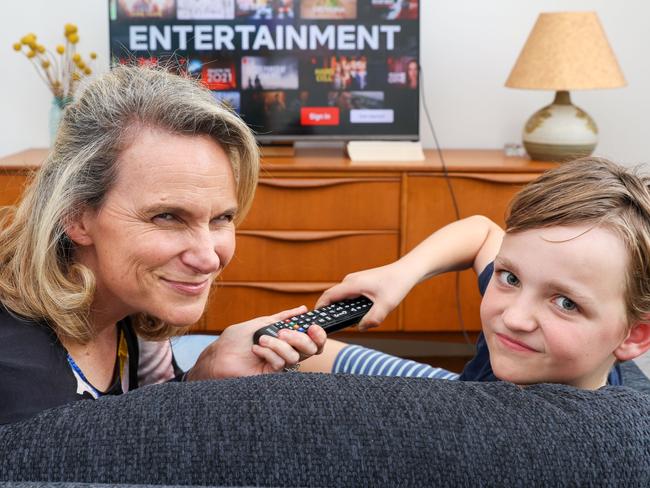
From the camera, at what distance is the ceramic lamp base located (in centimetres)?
299

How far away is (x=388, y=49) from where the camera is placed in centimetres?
312

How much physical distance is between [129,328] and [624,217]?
730 millimetres

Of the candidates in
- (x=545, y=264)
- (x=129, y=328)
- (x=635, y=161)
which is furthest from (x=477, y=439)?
(x=635, y=161)

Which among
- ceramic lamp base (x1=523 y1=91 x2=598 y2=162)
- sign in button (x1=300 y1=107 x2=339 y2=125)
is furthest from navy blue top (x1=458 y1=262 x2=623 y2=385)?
sign in button (x1=300 y1=107 x2=339 y2=125)

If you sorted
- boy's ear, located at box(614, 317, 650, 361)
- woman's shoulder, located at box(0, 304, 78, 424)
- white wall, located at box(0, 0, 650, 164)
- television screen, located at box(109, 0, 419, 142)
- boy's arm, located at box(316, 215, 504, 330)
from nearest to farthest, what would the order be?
woman's shoulder, located at box(0, 304, 78, 424) → boy's ear, located at box(614, 317, 650, 361) → boy's arm, located at box(316, 215, 504, 330) → television screen, located at box(109, 0, 419, 142) → white wall, located at box(0, 0, 650, 164)

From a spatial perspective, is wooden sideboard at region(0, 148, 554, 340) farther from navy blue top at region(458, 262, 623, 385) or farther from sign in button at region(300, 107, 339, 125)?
navy blue top at region(458, 262, 623, 385)

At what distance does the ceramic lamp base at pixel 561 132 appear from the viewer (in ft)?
9.80

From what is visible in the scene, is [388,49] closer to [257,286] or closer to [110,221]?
[257,286]

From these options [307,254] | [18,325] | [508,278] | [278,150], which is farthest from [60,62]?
[508,278]

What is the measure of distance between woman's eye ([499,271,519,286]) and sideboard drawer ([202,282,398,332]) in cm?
204

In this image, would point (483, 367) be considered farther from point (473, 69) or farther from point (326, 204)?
Answer: point (473, 69)

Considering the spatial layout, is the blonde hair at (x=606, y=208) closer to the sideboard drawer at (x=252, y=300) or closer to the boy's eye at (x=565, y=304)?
the boy's eye at (x=565, y=304)

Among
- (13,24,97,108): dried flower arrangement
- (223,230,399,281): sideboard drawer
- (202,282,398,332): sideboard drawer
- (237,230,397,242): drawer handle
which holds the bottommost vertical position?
(202,282,398,332): sideboard drawer

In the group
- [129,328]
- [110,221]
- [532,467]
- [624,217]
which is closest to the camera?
[532,467]
